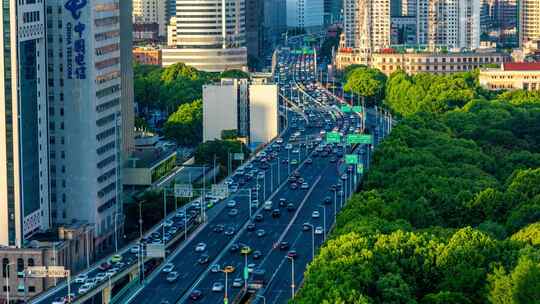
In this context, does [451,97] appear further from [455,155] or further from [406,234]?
[406,234]

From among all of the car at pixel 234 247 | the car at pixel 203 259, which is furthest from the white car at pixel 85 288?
the car at pixel 234 247

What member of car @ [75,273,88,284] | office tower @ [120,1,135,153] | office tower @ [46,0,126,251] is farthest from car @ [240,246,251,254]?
office tower @ [120,1,135,153]

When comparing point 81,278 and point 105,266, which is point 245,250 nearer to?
point 105,266

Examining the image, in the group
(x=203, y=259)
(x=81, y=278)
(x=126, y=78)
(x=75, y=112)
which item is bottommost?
(x=81, y=278)

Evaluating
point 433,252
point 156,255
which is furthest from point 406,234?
point 156,255

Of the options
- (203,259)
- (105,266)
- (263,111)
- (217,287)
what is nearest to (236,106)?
(263,111)
